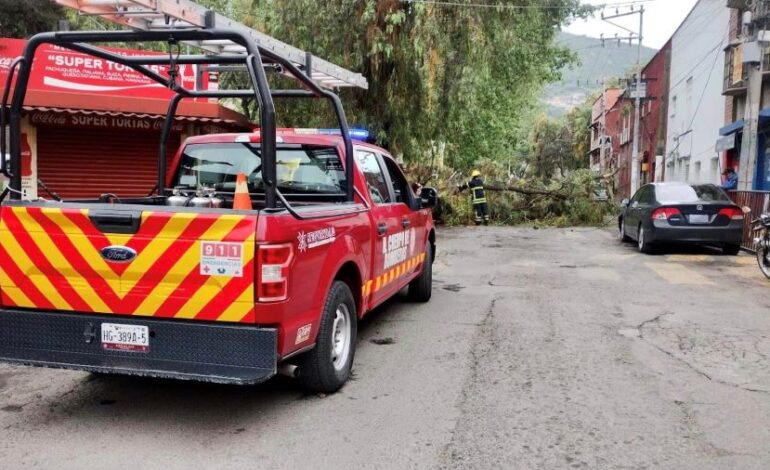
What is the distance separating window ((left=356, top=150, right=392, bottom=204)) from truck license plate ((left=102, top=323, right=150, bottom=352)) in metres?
2.59

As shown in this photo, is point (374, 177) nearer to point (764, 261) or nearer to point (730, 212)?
point (764, 261)

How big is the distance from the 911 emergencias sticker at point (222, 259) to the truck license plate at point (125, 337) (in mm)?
571

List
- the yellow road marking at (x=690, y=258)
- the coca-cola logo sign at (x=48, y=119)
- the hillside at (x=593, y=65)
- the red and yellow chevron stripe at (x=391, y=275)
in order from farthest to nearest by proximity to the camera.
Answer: the hillside at (x=593, y=65) < the coca-cola logo sign at (x=48, y=119) < the yellow road marking at (x=690, y=258) < the red and yellow chevron stripe at (x=391, y=275)

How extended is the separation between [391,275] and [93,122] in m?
10.3

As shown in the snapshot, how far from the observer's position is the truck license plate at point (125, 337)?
13.3 ft

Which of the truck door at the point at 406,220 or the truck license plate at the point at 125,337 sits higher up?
the truck door at the point at 406,220

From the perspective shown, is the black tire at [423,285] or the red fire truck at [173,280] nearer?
the red fire truck at [173,280]

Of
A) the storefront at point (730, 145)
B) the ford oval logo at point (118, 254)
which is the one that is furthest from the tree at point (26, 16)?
the storefront at point (730, 145)

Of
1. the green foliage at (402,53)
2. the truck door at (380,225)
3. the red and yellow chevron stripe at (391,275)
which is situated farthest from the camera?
the green foliage at (402,53)

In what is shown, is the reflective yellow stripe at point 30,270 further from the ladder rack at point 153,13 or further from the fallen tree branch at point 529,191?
the fallen tree branch at point 529,191

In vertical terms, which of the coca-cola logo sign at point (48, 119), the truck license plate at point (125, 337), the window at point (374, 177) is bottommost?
the truck license plate at point (125, 337)

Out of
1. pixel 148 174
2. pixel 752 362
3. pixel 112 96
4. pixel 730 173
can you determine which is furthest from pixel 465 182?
pixel 752 362

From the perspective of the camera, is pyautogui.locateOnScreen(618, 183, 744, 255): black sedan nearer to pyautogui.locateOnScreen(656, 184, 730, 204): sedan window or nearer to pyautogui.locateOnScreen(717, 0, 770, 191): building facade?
pyautogui.locateOnScreen(656, 184, 730, 204): sedan window

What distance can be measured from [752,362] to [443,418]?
3.04 metres
